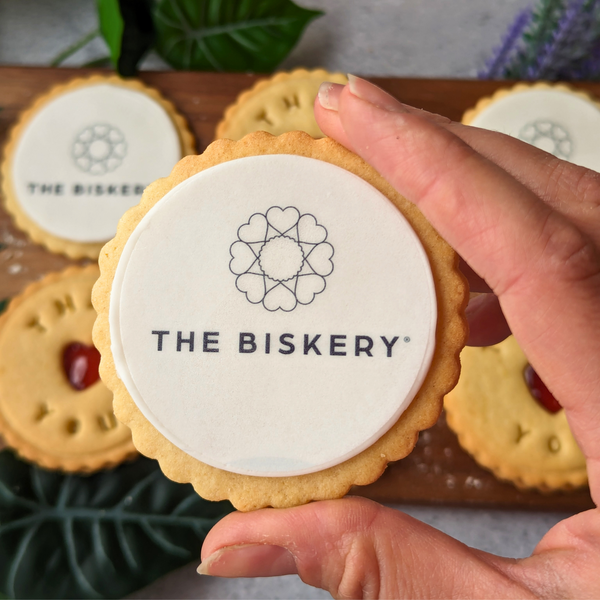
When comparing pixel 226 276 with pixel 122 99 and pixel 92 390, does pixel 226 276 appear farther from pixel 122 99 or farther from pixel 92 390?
pixel 122 99

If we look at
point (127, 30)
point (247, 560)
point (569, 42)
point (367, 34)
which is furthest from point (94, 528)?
point (569, 42)

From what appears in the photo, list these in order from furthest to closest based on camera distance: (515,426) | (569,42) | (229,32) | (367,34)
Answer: (367,34) < (229,32) < (569,42) < (515,426)

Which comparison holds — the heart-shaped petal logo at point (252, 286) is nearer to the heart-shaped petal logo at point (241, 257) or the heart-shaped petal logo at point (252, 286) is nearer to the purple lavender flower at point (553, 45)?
the heart-shaped petal logo at point (241, 257)

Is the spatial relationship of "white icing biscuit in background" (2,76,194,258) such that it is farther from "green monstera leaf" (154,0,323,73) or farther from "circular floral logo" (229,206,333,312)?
"circular floral logo" (229,206,333,312)

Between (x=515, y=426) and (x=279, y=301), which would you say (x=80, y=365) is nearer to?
(x=279, y=301)

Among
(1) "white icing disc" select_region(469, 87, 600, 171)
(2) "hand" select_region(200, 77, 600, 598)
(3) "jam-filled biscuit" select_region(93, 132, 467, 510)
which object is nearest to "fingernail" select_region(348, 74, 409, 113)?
(2) "hand" select_region(200, 77, 600, 598)

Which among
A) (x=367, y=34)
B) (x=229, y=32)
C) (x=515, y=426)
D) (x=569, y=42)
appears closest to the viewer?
(x=515, y=426)
